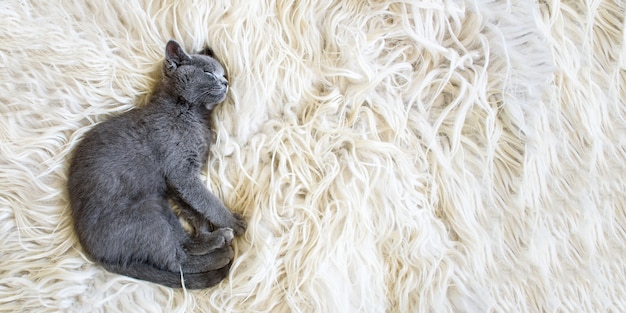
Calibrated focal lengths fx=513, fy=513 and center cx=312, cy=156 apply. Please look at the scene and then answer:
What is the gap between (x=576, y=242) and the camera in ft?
2.25

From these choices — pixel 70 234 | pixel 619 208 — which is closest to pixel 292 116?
pixel 70 234

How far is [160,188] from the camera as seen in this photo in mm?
709

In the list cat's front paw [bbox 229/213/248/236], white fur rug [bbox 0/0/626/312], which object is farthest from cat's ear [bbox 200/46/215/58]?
cat's front paw [bbox 229/213/248/236]

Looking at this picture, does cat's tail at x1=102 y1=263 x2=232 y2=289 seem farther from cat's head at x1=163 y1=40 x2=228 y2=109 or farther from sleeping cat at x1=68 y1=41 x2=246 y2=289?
cat's head at x1=163 y1=40 x2=228 y2=109

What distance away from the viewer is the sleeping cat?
660mm

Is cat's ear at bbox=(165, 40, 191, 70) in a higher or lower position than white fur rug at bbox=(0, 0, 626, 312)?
higher

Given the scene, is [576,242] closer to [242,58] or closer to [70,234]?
[242,58]

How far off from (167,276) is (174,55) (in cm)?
30

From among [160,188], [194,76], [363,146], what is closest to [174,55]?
[194,76]

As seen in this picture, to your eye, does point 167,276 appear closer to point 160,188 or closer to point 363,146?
point 160,188

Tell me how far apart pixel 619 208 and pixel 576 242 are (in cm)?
7

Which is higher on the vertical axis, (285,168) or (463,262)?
(285,168)

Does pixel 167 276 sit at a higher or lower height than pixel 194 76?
lower

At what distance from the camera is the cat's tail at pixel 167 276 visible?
0.66m
